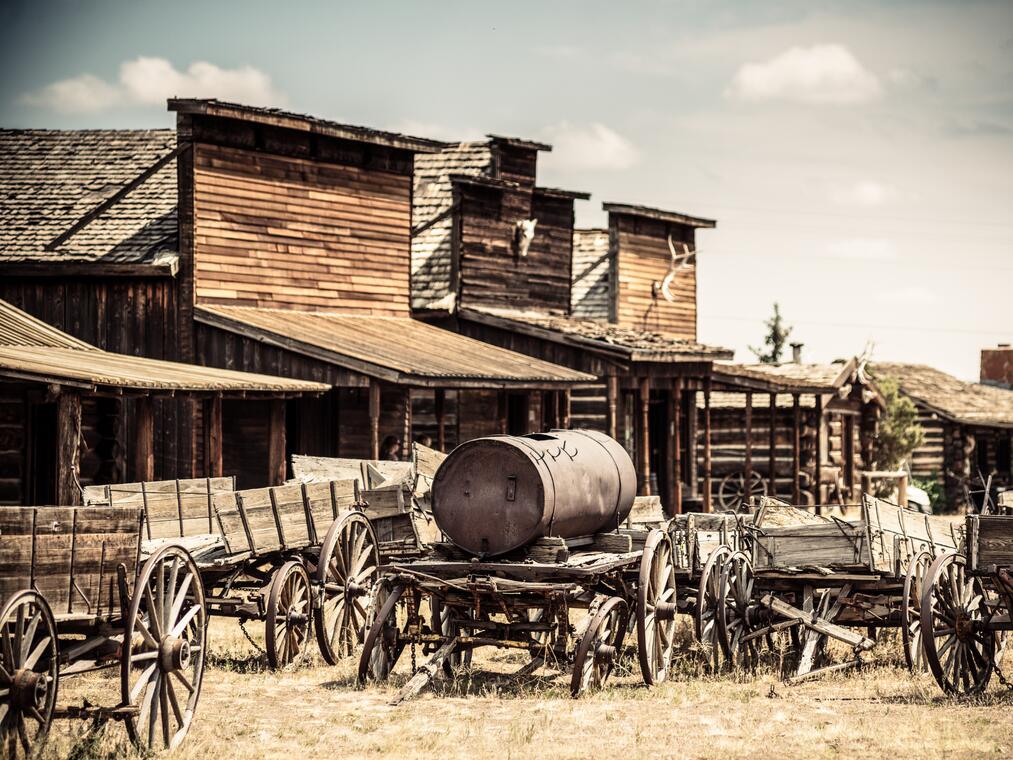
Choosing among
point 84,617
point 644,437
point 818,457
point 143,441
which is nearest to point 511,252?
point 644,437

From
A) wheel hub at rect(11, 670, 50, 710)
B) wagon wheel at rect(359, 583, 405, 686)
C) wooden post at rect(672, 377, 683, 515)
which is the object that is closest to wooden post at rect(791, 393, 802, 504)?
wooden post at rect(672, 377, 683, 515)

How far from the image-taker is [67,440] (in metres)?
14.6

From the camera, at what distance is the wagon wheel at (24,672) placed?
721cm

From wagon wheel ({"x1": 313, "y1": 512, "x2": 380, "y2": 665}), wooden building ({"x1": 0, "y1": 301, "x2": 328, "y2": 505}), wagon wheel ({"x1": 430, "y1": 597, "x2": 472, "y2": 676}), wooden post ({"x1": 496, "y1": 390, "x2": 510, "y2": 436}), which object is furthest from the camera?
wooden post ({"x1": 496, "y1": 390, "x2": 510, "y2": 436})

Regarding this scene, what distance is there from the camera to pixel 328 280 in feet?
76.9

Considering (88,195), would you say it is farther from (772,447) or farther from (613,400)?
(772,447)

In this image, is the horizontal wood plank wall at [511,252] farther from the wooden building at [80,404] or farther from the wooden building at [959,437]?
the wooden building at [959,437]

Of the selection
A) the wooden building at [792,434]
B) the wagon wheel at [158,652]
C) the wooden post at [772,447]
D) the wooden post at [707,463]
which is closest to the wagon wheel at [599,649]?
the wagon wheel at [158,652]

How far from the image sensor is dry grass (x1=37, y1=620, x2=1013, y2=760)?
8.52 meters

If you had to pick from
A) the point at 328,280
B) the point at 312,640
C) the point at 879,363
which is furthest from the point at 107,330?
the point at 879,363

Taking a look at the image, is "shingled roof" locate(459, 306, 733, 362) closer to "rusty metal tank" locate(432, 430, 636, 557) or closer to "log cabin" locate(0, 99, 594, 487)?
"log cabin" locate(0, 99, 594, 487)

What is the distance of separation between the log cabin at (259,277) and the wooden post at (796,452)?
6.67m

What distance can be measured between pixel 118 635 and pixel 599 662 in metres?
3.66

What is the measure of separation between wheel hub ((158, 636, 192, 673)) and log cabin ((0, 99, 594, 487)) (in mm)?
10425
